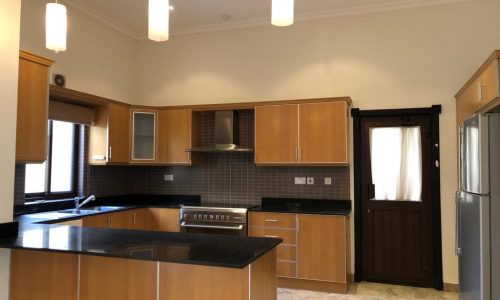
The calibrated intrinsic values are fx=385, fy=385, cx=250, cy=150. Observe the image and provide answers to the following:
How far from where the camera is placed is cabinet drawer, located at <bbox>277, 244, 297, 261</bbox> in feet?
13.8

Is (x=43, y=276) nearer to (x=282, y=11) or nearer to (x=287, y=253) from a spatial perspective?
(x=282, y=11)

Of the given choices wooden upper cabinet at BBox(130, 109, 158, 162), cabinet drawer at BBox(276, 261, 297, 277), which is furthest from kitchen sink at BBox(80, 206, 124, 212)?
cabinet drawer at BBox(276, 261, 297, 277)

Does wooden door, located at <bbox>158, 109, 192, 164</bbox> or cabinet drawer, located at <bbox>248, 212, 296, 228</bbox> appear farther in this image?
wooden door, located at <bbox>158, 109, 192, 164</bbox>

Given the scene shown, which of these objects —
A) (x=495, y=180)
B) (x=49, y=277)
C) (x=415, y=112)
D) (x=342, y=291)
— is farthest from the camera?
(x=415, y=112)

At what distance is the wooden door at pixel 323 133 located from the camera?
430cm

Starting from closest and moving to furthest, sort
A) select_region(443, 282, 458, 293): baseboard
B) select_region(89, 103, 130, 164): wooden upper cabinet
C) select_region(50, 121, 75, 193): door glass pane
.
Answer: select_region(443, 282, 458, 293): baseboard < select_region(50, 121, 75, 193): door glass pane < select_region(89, 103, 130, 164): wooden upper cabinet

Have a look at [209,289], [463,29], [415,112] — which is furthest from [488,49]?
[209,289]

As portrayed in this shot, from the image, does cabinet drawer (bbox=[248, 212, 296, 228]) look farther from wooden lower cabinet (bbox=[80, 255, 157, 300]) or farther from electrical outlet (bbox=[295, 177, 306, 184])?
wooden lower cabinet (bbox=[80, 255, 157, 300])

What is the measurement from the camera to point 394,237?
4.41 m

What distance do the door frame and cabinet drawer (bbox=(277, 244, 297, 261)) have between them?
31.9 inches

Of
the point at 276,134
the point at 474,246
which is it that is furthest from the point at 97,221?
the point at 474,246

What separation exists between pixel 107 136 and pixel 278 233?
233cm

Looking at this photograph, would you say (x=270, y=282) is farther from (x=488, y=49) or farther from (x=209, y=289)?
(x=488, y=49)

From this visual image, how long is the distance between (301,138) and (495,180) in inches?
85.1
